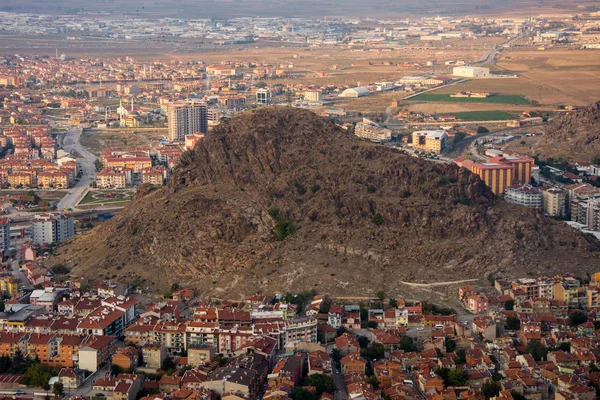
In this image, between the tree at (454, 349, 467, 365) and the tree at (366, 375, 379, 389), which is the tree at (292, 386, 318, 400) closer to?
the tree at (366, 375, 379, 389)

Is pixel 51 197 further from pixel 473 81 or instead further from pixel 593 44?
pixel 593 44

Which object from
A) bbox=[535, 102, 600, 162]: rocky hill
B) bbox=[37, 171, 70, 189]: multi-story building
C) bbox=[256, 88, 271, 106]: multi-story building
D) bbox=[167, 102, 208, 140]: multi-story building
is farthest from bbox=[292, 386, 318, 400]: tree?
bbox=[256, 88, 271, 106]: multi-story building

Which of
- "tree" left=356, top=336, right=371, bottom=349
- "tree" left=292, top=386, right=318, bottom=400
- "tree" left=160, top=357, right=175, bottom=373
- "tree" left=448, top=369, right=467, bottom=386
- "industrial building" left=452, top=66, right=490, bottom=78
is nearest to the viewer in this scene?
"tree" left=292, top=386, right=318, bottom=400

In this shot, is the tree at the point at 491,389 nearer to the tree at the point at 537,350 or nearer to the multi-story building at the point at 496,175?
the tree at the point at 537,350

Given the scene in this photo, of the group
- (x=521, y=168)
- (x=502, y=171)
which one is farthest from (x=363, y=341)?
(x=521, y=168)

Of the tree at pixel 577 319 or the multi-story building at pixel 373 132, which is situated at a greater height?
the multi-story building at pixel 373 132

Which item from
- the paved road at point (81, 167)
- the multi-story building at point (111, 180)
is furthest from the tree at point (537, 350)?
the multi-story building at point (111, 180)
